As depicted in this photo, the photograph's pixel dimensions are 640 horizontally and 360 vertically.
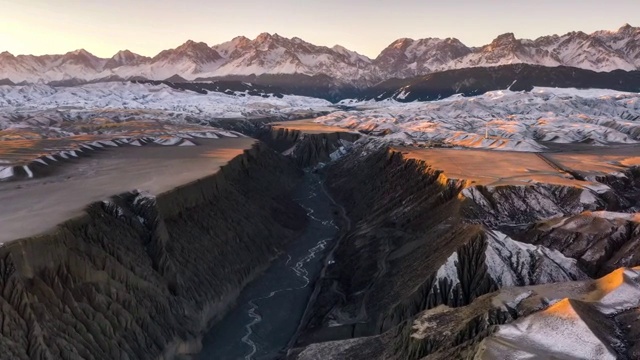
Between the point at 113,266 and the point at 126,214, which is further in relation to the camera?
the point at 126,214

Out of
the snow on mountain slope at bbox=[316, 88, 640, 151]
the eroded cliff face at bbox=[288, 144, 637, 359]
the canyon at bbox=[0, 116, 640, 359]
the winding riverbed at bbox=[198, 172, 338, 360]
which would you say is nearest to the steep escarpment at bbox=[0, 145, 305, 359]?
the canyon at bbox=[0, 116, 640, 359]

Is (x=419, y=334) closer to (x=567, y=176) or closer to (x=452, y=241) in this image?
(x=452, y=241)

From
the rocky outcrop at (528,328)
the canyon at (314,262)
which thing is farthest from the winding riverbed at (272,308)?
the rocky outcrop at (528,328)

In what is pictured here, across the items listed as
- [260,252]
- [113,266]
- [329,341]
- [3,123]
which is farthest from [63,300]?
[3,123]

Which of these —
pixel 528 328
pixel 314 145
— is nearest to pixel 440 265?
pixel 528 328

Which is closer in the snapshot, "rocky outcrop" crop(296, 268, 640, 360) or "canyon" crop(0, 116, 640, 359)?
"rocky outcrop" crop(296, 268, 640, 360)

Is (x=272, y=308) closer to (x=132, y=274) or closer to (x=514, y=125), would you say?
(x=132, y=274)

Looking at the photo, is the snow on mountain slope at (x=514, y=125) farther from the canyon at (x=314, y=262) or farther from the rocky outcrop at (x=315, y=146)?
the canyon at (x=314, y=262)

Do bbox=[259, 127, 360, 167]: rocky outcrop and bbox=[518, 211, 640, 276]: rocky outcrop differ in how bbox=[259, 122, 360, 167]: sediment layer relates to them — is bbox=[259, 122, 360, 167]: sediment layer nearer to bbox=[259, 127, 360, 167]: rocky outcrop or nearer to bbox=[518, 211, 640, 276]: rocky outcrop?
bbox=[259, 127, 360, 167]: rocky outcrop
